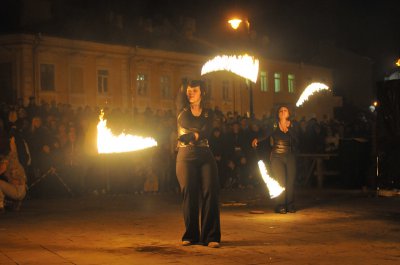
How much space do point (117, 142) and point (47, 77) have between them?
25.7m

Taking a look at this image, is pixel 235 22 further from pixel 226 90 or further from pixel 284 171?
pixel 226 90

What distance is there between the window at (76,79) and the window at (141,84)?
4.48 meters

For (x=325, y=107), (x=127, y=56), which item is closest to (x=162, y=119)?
(x=127, y=56)

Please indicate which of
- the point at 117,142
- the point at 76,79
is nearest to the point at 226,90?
the point at 76,79

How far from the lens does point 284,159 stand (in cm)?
1358

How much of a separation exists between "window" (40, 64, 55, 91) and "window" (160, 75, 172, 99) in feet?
31.2

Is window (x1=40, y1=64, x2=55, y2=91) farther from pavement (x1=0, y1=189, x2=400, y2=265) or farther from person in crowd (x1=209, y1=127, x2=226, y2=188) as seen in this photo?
pavement (x1=0, y1=189, x2=400, y2=265)

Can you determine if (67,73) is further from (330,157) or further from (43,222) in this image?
(43,222)

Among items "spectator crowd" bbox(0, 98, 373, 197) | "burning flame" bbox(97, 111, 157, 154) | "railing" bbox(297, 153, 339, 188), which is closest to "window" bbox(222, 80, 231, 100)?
"spectator crowd" bbox(0, 98, 373, 197)

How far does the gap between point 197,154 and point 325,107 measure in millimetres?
57233

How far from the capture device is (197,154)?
30.6 feet

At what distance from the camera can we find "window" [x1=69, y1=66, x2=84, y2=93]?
44.4 m

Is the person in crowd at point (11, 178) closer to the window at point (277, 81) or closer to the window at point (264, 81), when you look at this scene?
the window at point (264, 81)

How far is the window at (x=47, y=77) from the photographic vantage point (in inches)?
1661
